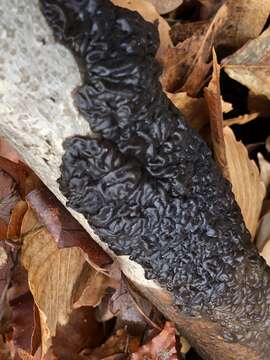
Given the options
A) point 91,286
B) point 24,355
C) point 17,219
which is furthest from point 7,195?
point 24,355

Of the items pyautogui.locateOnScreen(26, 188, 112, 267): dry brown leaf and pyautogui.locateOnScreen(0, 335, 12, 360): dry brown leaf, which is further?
pyautogui.locateOnScreen(0, 335, 12, 360): dry brown leaf

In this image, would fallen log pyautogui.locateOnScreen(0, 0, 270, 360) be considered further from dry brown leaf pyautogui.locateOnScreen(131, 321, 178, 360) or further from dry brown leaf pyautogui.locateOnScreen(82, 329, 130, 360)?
dry brown leaf pyautogui.locateOnScreen(82, 329, 130, 360)

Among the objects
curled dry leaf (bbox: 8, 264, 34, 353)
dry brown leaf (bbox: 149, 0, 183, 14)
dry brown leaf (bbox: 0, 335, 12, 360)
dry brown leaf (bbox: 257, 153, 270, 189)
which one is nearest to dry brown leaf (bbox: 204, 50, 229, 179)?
dry brown leaf (bbox: 257, 153, 270, 189)

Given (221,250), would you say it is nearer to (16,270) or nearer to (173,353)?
(173,353)

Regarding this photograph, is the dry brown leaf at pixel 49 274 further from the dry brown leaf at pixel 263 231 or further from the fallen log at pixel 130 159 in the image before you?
the dry brown leaf at pixel 263 231

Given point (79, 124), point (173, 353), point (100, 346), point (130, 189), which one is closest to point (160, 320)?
point (173, 353)

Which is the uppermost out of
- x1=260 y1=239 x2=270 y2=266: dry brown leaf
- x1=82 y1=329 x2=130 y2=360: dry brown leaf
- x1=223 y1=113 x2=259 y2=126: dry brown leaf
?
x1=223 y1=113 x2=259 y2=126: dry brown leaf

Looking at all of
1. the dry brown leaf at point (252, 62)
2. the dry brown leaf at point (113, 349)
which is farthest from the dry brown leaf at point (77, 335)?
the dry brown leaf at point (252, 62)
